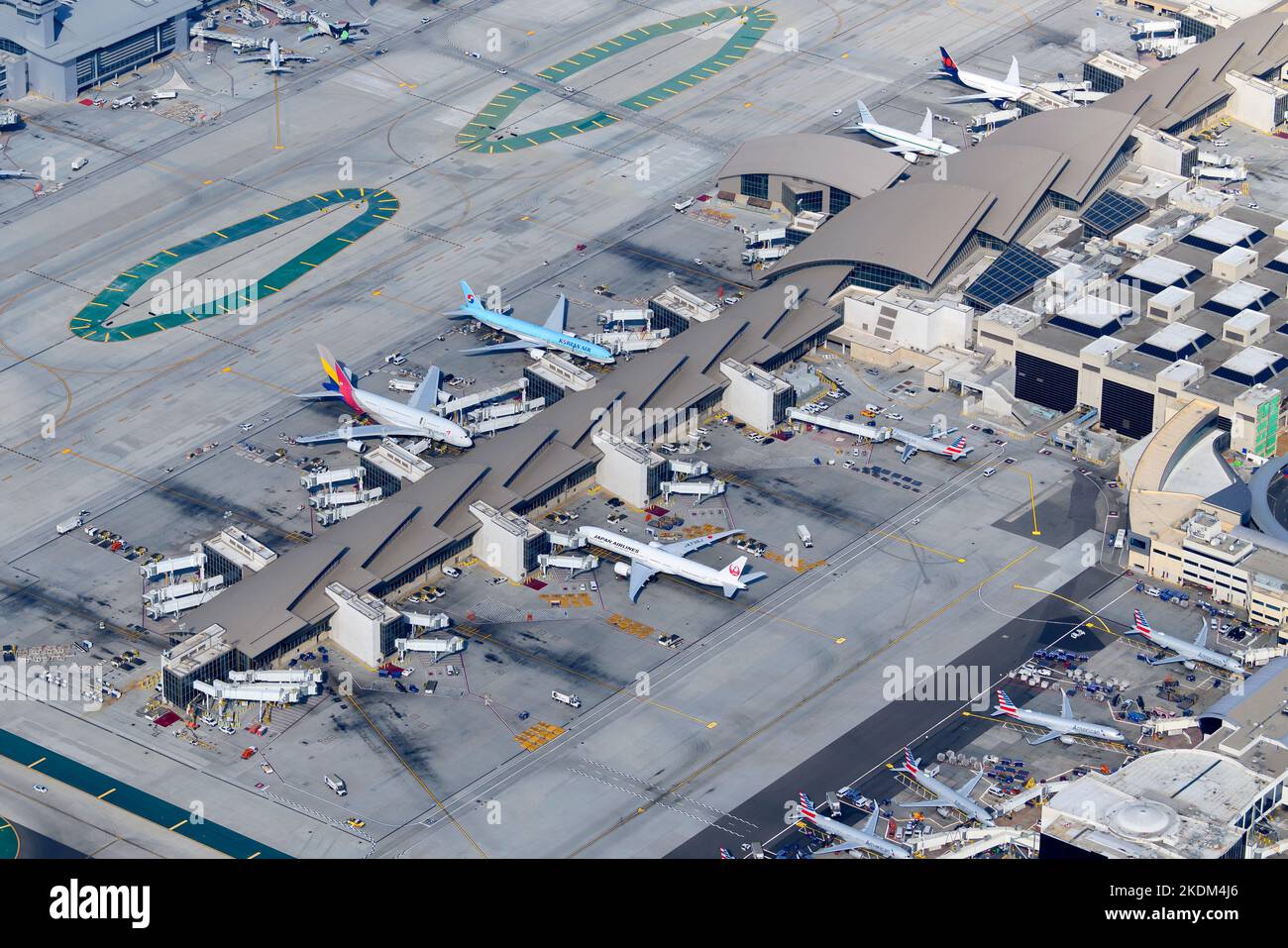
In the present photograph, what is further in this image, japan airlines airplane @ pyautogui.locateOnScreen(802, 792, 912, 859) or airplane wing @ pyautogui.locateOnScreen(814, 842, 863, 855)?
airplane wing @ pyautogui.locateOnScreen(814, 842, 863, 855)

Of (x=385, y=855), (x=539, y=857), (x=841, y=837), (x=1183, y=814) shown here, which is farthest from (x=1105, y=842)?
(x=385, y=855)

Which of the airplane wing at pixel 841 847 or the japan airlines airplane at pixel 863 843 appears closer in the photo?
the japan airlines airplane at pixel 863 843

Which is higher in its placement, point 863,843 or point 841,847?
point 863,843

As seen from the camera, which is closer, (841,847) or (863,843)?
(841,847)

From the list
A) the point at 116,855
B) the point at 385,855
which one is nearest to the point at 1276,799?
the point at 385,855
